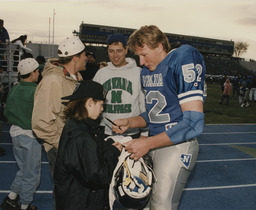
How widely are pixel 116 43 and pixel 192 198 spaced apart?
3206 mm

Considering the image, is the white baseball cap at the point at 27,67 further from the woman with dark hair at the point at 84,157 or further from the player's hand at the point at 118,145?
the player's hand at the point at 118,145

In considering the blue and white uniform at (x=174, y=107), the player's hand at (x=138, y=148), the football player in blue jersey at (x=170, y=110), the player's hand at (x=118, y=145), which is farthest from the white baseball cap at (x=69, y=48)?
the player's hand at (x=138, y=148)

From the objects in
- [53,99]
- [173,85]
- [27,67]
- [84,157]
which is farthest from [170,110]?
[27,67]

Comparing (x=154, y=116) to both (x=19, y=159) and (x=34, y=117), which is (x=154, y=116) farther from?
(x=19, y=159)

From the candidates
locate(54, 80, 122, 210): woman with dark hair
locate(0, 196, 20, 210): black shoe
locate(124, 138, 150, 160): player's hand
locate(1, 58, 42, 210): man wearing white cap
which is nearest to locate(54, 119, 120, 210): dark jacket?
locate(54, 80, 122, 210): woman with dark hair

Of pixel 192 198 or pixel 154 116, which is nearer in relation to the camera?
pixel 154 116

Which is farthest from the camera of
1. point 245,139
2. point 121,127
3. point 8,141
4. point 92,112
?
point 245,139

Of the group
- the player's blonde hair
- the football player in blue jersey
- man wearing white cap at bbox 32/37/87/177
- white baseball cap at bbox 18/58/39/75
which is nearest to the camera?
the football player in blue jersey

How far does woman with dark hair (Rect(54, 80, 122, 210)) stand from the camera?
6.70 feet

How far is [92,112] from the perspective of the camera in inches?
89.7

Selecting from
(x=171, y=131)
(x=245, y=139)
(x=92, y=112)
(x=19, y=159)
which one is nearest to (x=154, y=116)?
(x=171, y=131)

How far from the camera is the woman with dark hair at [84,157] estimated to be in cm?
204

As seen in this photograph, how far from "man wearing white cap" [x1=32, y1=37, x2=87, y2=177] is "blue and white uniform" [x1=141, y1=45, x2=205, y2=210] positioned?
1207 millimetres

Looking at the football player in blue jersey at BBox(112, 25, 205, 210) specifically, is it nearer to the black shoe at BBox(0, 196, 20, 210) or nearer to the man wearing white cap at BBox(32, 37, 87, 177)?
the man wearing white cap at BBox(32, 37, 87, 177)
